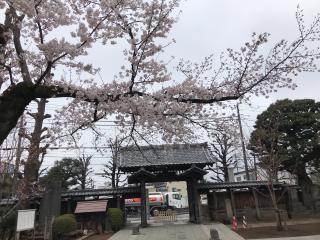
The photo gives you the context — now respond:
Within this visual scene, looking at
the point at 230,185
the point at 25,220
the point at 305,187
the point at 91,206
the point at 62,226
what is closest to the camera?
the point at 25,220

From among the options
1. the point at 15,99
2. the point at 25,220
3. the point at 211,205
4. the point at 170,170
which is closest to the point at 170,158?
the point at 170,170

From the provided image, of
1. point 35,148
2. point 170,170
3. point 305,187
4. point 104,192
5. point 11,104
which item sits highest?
point 170,170

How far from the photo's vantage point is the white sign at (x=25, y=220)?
440 inches

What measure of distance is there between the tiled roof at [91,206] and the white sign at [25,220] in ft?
28.2

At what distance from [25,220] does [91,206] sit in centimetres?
925

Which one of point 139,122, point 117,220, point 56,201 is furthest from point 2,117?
point 117,220

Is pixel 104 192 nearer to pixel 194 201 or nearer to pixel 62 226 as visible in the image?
pixel 194 201

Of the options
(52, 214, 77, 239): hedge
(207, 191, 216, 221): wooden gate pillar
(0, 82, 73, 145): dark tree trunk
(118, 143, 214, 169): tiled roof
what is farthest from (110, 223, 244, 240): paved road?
(0, 82, 73, 145): dark tree trunk

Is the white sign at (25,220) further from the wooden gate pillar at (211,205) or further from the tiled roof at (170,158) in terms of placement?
the wooden gate pillar at (211,205)

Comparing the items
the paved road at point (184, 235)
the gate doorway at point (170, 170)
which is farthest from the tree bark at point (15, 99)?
the gate doorway at point (170, 170)

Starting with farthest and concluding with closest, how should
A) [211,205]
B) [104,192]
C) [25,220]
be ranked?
[211,205], [104,192], [25,220]

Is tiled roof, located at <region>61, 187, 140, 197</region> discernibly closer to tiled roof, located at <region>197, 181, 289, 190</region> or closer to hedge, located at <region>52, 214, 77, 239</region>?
tiled roof, located at <region>197, 181, 289, 190</region>

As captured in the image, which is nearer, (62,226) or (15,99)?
(15,99)

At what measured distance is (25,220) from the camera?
37.9 ft
